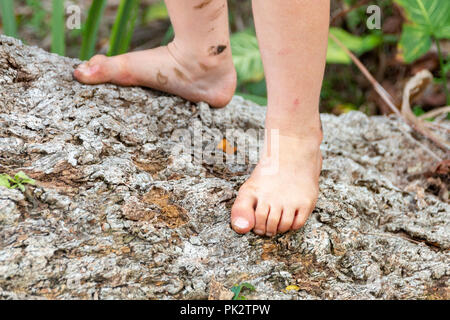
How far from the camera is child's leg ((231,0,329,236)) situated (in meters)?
0.97

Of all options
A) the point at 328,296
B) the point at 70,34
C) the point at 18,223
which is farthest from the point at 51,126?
the point at 70,34

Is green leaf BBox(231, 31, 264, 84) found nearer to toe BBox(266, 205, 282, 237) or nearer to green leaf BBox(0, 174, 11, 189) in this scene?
toe BBox(266, 205, 282, 237)

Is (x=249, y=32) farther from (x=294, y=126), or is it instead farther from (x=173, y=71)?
(x=294, y=126)

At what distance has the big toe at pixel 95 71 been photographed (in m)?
1.31

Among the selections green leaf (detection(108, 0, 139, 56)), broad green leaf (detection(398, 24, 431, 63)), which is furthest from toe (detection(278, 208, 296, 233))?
broad green leaf (detection(398, 24, 431, 63))

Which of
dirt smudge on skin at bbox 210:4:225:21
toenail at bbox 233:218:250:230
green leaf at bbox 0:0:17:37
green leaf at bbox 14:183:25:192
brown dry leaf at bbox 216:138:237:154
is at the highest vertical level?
dirt smudge on skin at bbox 210:4:225:21

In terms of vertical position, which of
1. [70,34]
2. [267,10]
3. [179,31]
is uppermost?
[267,10]

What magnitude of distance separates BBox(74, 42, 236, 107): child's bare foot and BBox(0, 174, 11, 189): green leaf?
441 millimetres

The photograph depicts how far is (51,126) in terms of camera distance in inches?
45.3

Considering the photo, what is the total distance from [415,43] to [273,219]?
1.34 metres

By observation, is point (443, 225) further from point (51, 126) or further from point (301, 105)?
point (51, 126)

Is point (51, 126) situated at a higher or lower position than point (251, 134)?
higher

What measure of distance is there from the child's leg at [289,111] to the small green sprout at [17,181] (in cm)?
41
